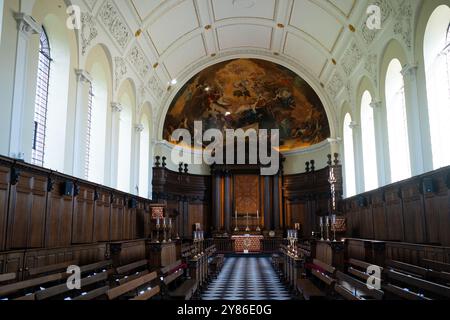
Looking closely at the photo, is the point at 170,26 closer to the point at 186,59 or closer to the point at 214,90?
the point at 186,59

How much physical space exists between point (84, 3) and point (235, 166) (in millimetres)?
12603

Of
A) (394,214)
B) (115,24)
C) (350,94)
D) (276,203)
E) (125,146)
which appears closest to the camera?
(394,214)

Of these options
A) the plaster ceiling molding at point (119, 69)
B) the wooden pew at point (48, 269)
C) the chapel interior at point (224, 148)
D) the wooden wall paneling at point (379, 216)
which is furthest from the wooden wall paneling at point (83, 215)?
the wooden wall paneling at point (379, 216)

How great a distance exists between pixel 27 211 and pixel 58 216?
4.63 feet

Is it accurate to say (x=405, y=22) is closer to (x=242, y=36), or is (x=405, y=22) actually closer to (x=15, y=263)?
(x=242, y=36)

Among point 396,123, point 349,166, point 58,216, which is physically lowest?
point 58,216

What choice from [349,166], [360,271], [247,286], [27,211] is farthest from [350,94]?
[27,211]

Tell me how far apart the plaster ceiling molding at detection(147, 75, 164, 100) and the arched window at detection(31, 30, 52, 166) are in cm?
774

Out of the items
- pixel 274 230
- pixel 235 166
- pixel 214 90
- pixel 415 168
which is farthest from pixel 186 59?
pixel 415 168

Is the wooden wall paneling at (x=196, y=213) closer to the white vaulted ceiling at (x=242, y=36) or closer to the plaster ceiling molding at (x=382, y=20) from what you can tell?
the white vaulted ceiling at (x=242, y=36)

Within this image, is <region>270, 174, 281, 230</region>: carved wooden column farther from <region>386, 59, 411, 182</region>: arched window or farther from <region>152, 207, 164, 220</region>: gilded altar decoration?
<region>386, 59, 411, 182</region>: arched window

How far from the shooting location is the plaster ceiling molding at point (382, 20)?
12.0 metres

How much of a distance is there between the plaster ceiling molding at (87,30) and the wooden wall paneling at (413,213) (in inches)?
395

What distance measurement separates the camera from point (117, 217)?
13.8 metres
